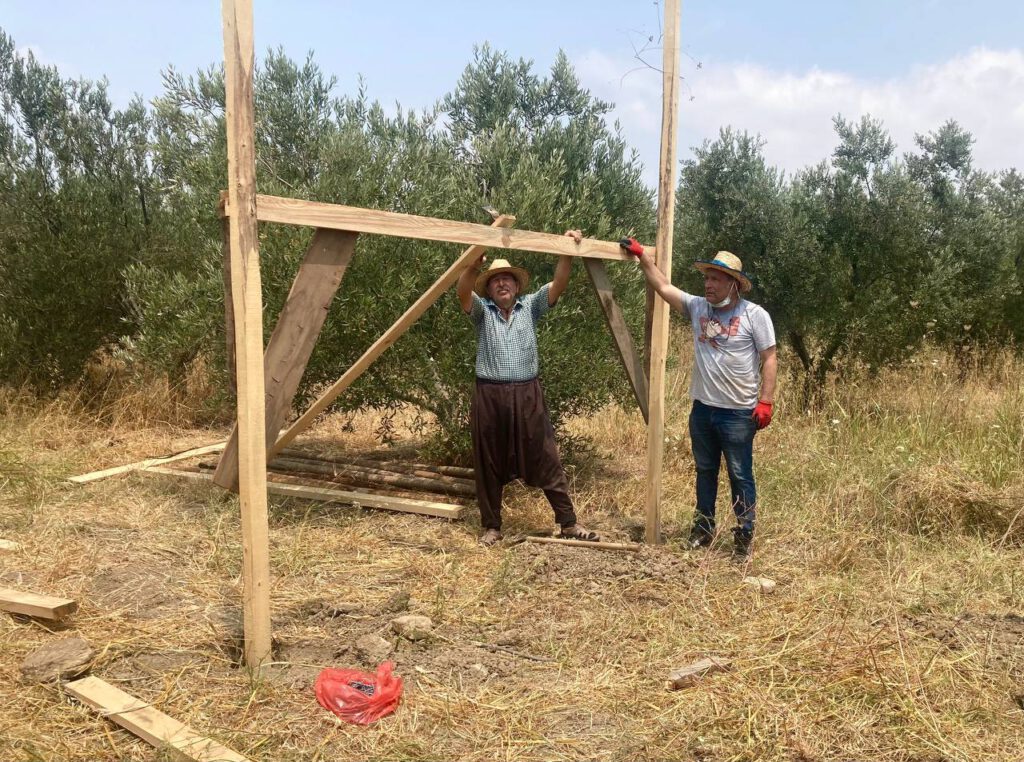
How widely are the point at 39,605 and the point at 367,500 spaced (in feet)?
9.19

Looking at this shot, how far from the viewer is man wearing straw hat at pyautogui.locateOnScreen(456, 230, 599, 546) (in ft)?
18.2

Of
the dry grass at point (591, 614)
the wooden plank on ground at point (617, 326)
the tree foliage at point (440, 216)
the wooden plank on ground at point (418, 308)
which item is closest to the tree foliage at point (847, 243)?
the tree foliage at point (440, 216)

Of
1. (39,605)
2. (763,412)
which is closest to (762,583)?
(763,412)

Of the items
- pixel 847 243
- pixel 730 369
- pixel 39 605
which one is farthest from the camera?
pixel 847 243

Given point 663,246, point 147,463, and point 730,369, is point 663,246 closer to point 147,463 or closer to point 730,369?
point 730,369

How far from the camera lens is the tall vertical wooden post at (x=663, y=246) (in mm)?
5324

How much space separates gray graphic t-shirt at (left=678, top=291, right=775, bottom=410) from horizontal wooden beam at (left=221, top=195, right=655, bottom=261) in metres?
0.98

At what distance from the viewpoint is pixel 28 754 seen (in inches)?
117

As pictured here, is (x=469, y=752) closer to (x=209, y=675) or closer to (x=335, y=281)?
(x=209, y=675)

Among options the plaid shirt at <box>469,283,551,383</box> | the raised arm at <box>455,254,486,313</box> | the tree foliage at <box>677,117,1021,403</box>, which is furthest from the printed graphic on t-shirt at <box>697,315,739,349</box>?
the tree foliage at <box>677,117,1021,403</box>

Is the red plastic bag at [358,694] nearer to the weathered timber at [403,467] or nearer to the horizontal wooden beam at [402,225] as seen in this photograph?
the horizontal wooden beam at [402,225]

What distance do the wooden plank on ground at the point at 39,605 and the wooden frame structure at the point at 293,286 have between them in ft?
3.52

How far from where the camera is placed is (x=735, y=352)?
519 cm

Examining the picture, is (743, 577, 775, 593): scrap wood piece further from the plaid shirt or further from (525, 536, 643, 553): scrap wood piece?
the plaid shirt
